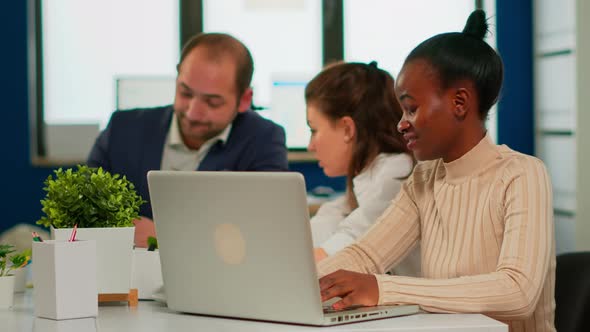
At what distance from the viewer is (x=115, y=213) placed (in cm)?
161

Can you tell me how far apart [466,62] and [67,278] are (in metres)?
0.77

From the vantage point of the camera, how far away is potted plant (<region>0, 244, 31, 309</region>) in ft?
5.35

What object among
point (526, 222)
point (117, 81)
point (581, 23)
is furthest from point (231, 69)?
point (117, 81)

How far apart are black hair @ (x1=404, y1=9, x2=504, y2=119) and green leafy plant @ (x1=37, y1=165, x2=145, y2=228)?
574mm

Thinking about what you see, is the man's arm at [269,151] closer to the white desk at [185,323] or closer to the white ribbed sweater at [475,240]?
the white ribbed sweater at [475,240]

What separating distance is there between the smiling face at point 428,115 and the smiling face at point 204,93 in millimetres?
879

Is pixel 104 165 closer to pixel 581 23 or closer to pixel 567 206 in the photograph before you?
pixel 581 23

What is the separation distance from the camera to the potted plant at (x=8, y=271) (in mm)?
1632

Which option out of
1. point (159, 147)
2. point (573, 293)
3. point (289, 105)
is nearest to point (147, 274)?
point (573, 293)

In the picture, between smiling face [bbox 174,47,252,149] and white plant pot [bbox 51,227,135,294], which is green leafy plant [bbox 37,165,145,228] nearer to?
white plant pot [bbox 51,227,135,294]

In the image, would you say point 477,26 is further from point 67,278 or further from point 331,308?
point 67,278

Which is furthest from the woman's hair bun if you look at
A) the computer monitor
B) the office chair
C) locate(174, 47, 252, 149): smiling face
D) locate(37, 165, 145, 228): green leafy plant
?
the computer monitor

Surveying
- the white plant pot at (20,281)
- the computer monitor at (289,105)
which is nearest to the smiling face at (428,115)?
the white plant pot at (20,281)

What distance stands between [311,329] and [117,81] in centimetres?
414
